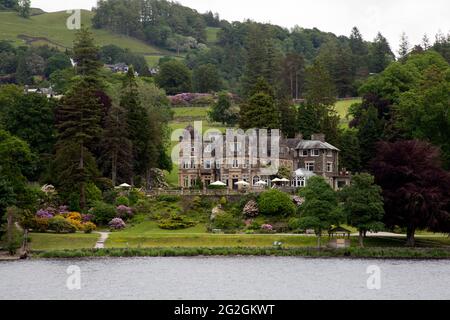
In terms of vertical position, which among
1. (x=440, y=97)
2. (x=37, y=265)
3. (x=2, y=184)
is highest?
(x=440, y=97)

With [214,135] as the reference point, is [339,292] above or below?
below

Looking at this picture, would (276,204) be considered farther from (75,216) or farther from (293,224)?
(75,216)

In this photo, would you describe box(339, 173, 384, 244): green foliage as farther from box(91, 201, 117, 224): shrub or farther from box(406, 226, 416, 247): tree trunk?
box(91, 201, 117, 224): shrub

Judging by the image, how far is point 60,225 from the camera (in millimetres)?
96250

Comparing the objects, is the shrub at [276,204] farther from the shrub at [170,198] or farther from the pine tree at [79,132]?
the pine tree at [79,132]

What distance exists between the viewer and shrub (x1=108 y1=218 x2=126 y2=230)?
99.6 m

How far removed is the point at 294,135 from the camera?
127250 millimetres

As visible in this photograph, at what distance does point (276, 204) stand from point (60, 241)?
2179 cm

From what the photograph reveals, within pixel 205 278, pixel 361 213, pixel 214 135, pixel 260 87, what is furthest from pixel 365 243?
pixel 260 87

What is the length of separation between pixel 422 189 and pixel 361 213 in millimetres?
5868

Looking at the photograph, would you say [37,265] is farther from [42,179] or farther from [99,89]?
[99,89]

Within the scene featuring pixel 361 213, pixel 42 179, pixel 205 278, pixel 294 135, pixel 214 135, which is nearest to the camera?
pixel 205 278

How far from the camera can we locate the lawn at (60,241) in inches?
3563
